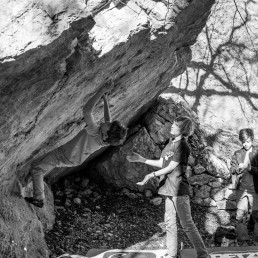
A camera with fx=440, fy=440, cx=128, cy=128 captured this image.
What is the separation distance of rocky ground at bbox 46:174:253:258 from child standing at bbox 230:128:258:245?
30cm

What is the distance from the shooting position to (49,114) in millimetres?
4078

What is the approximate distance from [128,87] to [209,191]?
289cm

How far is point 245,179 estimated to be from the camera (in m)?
5.85

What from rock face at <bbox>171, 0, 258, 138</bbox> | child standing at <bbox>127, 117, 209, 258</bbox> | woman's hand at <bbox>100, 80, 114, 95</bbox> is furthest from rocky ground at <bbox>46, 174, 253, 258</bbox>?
rock face at <bbox>171, 0, 258, 138</bbox>

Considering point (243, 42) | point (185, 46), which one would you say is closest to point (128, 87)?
point (185, 46)

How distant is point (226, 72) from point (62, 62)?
20.4 ft

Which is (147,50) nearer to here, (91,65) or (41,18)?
(91,65)

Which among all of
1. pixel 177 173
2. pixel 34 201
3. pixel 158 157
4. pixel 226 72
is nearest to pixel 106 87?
pixel 177 173

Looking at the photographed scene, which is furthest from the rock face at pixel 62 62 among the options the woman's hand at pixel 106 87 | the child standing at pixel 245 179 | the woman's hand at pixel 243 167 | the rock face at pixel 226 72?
the rock face at pixel 226 72

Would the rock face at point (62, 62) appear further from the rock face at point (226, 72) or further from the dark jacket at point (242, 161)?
the rock face at point (226, 72)

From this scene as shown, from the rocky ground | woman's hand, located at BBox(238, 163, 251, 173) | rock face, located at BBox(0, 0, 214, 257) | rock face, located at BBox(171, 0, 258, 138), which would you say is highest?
rock face, located at BBox(171, 0, 258, 138)

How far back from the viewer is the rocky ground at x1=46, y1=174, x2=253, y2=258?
18.5ft

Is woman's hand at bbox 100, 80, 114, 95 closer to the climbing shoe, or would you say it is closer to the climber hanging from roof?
the climber hanging from roof

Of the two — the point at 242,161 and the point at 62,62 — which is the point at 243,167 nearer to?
the point at 242,161
